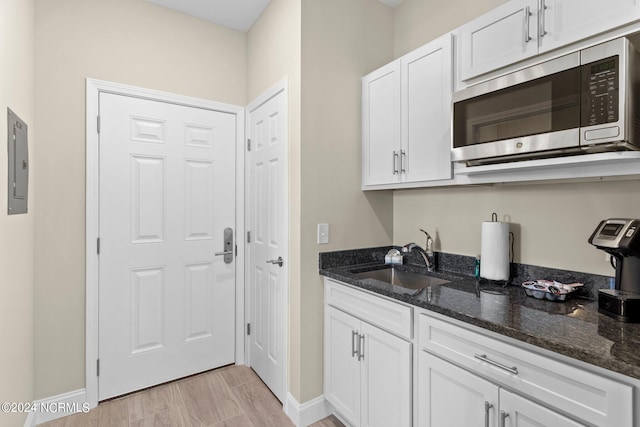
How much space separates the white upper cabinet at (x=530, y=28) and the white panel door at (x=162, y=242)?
1838 mm

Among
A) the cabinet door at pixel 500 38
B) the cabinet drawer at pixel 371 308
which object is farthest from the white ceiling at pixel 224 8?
the cabinet drawer at pixel 371 308

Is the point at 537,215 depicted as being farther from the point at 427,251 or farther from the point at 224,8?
the point at 224,8

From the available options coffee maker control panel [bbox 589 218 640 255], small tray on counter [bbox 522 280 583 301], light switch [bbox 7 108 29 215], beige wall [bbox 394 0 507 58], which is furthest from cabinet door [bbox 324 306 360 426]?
beige wall [bbox 394 0 507 58]

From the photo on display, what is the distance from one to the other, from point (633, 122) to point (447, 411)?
125 centimetres

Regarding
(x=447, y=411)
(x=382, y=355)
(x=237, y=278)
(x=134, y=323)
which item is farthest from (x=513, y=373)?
(x=134, y=323)

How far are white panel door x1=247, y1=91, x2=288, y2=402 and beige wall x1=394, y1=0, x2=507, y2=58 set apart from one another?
99 centimetres

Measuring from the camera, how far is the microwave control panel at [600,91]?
3.62 ft

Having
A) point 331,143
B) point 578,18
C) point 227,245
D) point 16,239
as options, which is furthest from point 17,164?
point 578,18

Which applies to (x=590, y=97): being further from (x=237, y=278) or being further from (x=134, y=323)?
(x=134, y=323)

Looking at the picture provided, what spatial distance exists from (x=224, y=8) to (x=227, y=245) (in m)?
1.79

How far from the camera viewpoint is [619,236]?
47.3 inches

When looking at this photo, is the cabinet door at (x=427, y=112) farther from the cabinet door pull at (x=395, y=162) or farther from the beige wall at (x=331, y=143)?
the beige wall at (x=331, y=143)

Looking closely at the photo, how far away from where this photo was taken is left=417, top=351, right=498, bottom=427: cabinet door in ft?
3.91

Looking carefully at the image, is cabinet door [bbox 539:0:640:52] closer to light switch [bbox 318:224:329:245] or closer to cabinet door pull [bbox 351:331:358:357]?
light switch [bbox 318:224:329:245]
